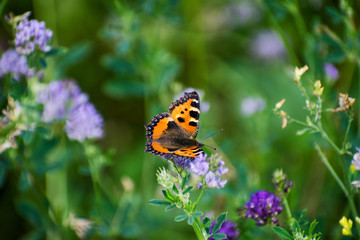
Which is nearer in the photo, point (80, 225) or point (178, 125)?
point (178, 125)

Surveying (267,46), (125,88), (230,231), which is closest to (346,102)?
(230,231)

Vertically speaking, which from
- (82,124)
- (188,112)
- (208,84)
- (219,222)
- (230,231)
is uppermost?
(82,124)

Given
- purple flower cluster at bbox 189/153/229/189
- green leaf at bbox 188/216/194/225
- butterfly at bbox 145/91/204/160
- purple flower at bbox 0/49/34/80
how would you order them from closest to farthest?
green leaf at bbox 188/216/194/225
purple flower cluster at bbox 189/153/229/189
purple flower at bbox 0/49/34/80
butterfly at bbox 145/91/204/160

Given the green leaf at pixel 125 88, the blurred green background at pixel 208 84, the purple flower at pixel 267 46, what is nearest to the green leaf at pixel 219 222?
the blurred green background at pixel 208 84

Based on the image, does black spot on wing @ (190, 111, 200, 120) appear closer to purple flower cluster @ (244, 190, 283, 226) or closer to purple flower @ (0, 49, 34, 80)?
purple flower cluster @ (244, 190, 283, 226)

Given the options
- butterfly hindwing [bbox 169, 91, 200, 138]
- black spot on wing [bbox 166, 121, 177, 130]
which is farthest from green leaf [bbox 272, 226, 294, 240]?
black spot on wing [bbox 166, 121, 177, 130]

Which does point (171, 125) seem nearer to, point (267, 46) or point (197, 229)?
point (197, 229)

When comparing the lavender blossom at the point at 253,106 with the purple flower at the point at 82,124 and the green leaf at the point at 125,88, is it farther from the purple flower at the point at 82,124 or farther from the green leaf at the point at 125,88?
the purple flower at the point at 82,124
